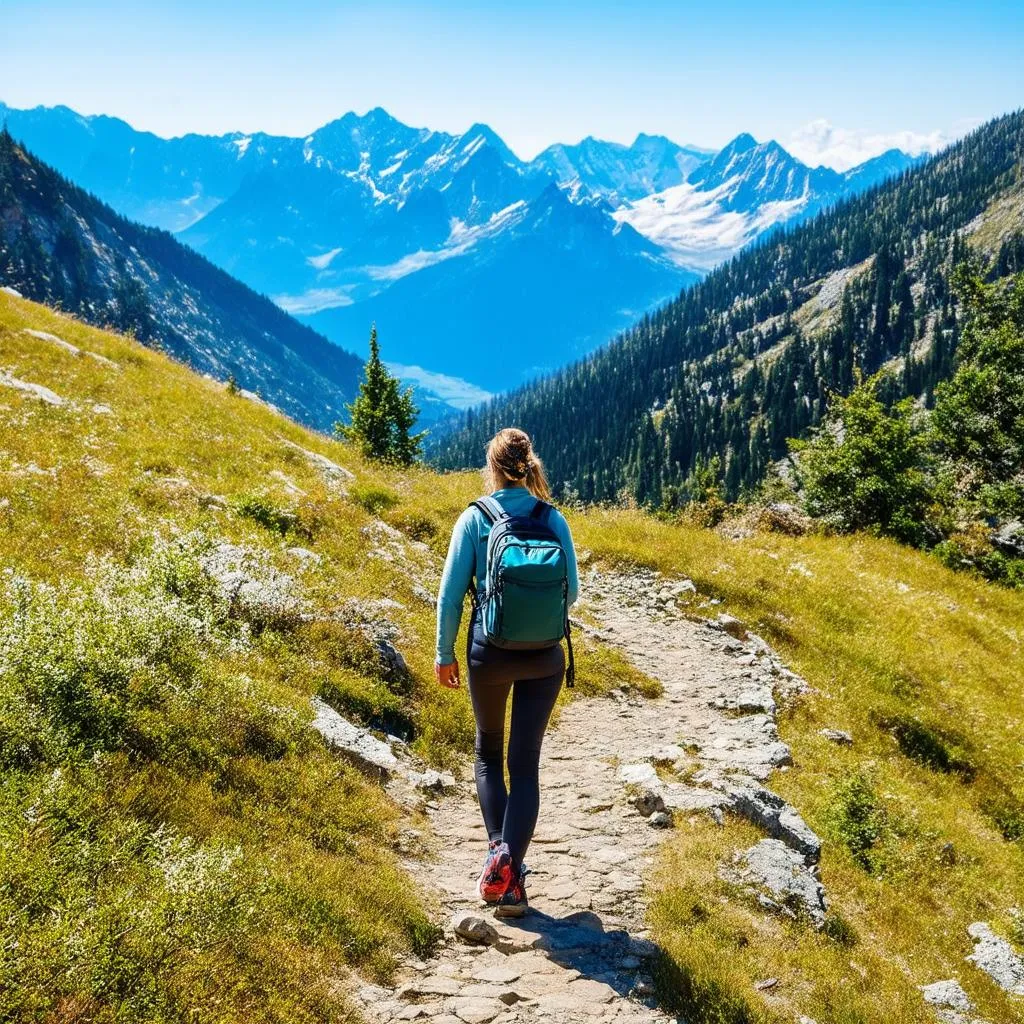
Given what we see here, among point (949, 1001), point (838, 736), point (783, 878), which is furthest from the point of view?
point (838, 736)

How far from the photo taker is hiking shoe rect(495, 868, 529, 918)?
5.76 meters

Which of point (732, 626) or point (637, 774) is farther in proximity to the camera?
point (732, 626)

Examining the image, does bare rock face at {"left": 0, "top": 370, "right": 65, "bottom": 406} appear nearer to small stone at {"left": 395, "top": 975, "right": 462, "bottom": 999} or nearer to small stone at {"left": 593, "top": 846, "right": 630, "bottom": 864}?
small stone at {"left": 593, "top": 846, "right": 630, "bottom": 864}

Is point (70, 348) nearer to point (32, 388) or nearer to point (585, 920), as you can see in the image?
point (32, 388)

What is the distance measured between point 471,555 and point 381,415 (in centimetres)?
3523

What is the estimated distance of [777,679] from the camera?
1243cm

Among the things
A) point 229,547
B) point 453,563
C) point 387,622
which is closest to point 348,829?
point 453,563

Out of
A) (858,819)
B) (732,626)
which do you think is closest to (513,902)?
(858,819)

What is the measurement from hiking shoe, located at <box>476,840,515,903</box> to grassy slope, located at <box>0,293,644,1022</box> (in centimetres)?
54

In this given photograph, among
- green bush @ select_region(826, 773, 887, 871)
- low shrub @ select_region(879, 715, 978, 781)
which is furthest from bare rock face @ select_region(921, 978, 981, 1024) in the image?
low shrub @ select_region(879, 715, 978, 781)

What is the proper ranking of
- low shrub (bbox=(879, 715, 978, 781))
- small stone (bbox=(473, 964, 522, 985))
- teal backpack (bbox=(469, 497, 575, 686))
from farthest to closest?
1. low shrub (bbox=(879, 715, 978, 781))
2. teal backpack (bbox=(469, 497, 575, 686))
3. small stone (bbox=(473, 964, 522, 985))

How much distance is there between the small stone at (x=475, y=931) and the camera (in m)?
5.52

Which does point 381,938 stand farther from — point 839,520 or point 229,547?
point 839,520

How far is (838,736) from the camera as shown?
10812mm
